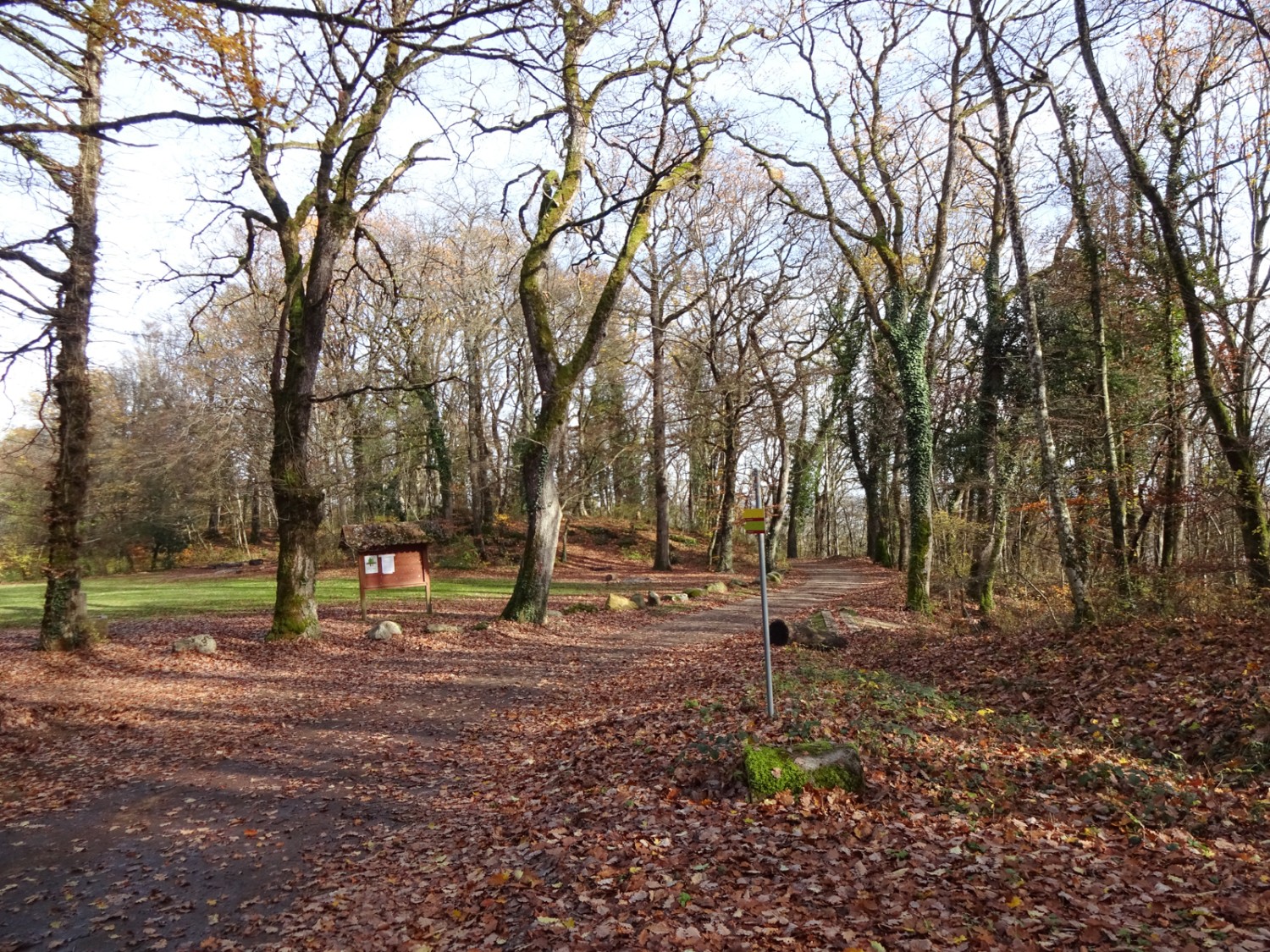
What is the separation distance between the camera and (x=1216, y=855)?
443cm

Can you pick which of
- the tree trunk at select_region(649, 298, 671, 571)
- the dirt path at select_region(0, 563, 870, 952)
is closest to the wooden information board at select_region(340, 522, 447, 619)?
the dirt path at select_region(0, 563, 870, 952)

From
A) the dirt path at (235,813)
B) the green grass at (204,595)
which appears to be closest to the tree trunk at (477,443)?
the green grass at (204,595)

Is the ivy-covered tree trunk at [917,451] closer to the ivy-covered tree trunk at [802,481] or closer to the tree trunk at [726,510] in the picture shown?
the tree trunk at [726,510]

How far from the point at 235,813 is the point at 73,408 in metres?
7.97

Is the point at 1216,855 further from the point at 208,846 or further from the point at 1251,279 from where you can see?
the point at 1251,279

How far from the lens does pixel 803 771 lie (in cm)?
560

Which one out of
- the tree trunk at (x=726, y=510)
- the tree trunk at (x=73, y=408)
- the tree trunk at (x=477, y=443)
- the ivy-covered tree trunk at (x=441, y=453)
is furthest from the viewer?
the ivy-covered tree trunk at (x=441, y=453)

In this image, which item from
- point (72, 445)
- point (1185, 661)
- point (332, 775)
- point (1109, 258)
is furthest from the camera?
point (1109, 258)

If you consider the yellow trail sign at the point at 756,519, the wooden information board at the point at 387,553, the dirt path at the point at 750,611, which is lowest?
the dirt path at the point at 750,611

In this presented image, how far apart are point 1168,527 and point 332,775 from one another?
15265mm

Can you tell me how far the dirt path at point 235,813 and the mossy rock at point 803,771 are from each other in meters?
2.89

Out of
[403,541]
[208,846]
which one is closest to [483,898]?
[208,846]

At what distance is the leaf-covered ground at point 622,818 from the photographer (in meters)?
4.08

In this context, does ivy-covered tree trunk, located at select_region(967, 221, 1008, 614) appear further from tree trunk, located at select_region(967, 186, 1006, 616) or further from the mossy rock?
the mossy rock
